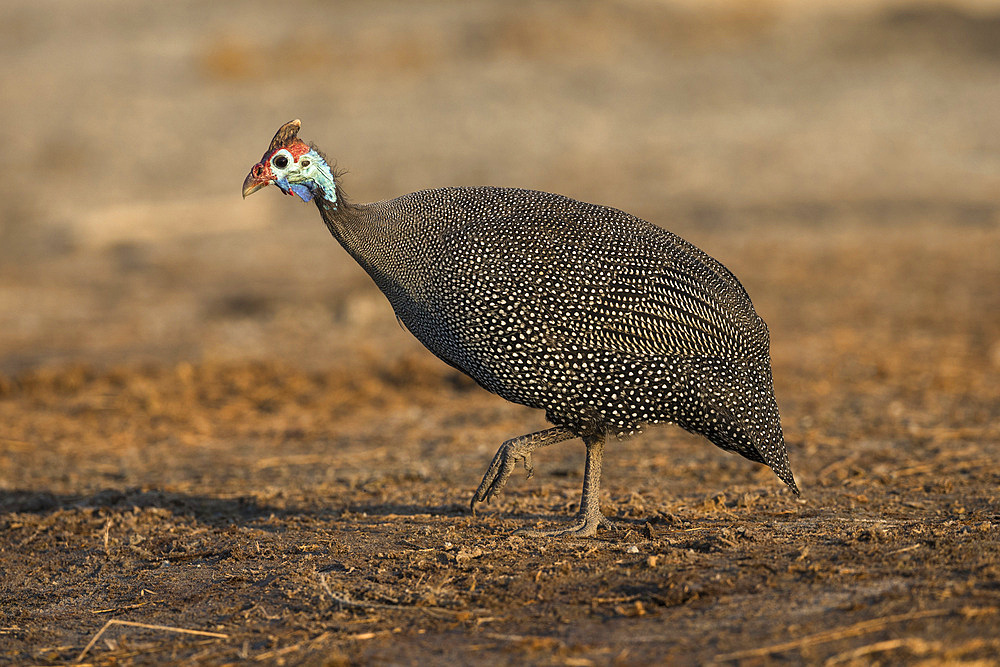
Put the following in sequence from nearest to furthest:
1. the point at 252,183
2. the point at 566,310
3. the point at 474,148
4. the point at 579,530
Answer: the point at 566,310
the point at 579,530
the point at 252,183
the point at 474,148

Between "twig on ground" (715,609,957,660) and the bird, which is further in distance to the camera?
the bird

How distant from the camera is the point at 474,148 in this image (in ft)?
53.3

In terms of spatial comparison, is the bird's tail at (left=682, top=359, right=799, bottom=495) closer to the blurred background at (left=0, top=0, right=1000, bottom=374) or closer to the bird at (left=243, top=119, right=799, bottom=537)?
the bird at (left=243, top=119, right=799, bottom=537)

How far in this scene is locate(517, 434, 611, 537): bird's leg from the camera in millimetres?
4367

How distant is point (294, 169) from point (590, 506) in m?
1.73

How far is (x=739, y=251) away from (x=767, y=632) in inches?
349

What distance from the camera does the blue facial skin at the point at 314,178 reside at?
447cm

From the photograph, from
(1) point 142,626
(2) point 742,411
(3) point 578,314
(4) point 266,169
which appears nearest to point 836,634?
(2) point 742,411

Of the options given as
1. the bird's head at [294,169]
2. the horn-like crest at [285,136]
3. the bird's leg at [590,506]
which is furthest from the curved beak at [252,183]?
the bird's leg at [590,506]

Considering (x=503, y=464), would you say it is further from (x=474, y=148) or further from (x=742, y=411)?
(x=474, y=148)

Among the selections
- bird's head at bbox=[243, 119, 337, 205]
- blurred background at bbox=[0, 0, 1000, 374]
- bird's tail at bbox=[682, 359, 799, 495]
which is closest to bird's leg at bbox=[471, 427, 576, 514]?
bird's tail at bbox=[682, 359, 799, 495]

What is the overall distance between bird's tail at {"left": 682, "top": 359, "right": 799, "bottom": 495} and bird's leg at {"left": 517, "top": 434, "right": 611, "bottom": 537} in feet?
1.36

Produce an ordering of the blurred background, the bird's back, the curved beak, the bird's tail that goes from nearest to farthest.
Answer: the bird's back < the bird's tail < the curved beak < the blurred background

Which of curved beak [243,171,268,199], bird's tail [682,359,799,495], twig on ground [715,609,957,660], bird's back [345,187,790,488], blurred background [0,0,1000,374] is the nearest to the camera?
twig on ground [715,609,957,660]
